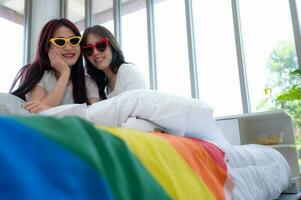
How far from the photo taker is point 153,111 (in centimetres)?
87

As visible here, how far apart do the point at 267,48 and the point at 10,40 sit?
2815mm

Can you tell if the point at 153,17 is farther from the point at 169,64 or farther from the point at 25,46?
the point at 25,46

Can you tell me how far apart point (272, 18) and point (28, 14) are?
2846 millimetres

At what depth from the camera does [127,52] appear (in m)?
3.76

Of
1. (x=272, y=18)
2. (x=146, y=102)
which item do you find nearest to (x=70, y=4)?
(x=272, y=18)

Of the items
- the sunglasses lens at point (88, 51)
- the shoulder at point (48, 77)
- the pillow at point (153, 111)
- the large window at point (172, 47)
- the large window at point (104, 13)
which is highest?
the large window at point (104, 13)

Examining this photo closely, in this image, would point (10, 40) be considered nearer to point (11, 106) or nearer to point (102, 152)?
point (11, 106)

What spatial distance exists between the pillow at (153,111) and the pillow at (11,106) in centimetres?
27

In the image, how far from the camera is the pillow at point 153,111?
862 millimetres

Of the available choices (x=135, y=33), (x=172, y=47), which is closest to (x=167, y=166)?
(x=172, y=47)

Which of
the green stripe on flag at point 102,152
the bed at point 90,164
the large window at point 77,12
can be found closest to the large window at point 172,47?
the large window at point 77,12

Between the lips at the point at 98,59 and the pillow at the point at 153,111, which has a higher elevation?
the lips at the point at 98,59

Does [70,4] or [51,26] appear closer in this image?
[51,26]

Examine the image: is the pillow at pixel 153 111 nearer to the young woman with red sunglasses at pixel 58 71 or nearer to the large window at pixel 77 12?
the young woman with red sunglasses at pixel 58 71
